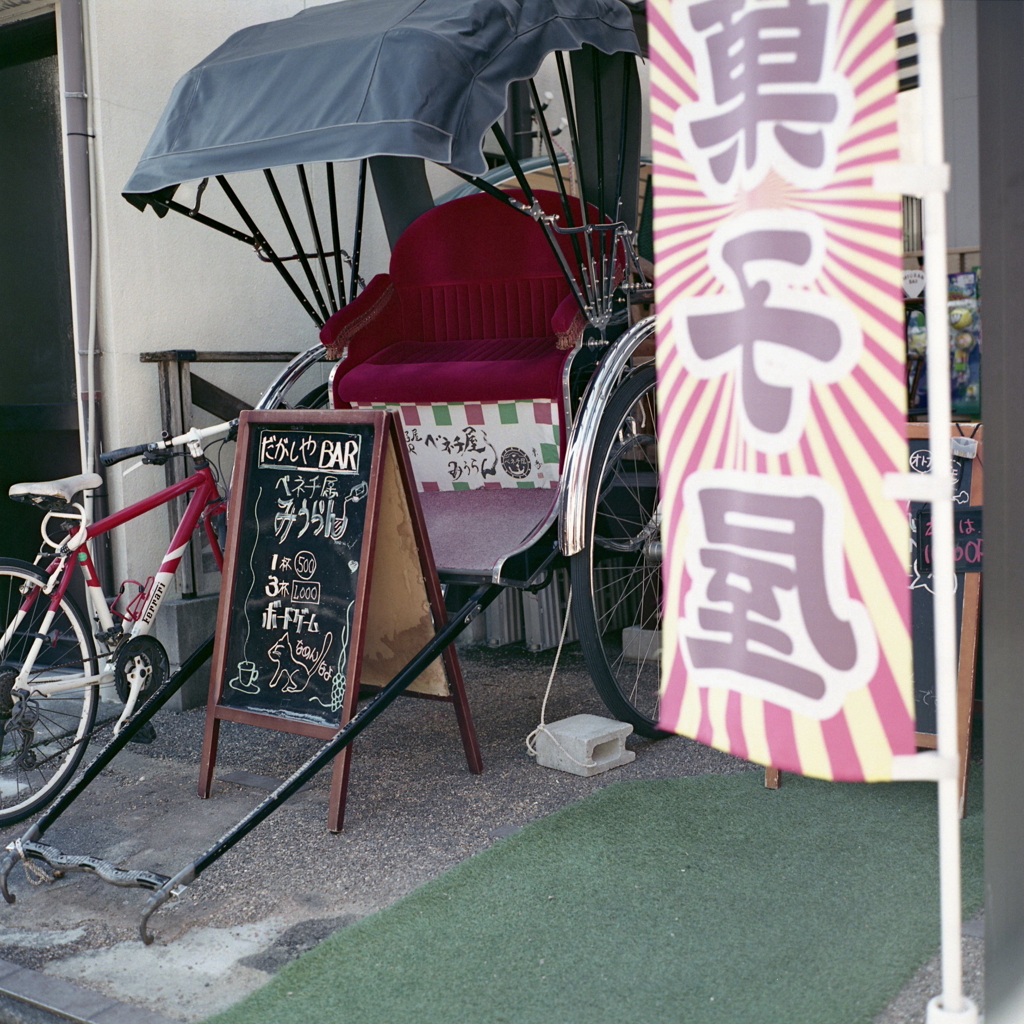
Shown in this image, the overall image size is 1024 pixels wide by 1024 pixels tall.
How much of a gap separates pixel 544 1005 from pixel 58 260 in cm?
429

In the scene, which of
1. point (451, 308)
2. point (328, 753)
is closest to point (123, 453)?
point (451, 308)

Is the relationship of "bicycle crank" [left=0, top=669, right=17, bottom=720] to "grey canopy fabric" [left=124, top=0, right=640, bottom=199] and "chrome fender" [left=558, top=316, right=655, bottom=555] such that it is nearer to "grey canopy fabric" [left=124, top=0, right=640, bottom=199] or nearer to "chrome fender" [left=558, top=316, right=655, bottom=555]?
"grey canopy fabric" [left=124, top=0, right=640, bottom=199]

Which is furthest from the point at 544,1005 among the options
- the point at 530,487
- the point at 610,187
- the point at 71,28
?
the point at 71,28

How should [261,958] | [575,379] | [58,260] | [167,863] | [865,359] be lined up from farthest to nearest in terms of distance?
[58,260]
[575,379]
[167,863]
[261,958]
[865,359]

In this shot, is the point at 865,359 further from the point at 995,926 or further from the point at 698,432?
the point at 995,926

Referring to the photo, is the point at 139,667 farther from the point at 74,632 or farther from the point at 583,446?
the point at 583,446

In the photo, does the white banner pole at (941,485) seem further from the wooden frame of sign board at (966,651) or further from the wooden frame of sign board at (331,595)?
the wooden frame of sign board at (331,595)

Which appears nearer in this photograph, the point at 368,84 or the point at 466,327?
the point at 368,84

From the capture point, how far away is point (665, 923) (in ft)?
9.09

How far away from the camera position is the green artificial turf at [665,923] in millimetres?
2443

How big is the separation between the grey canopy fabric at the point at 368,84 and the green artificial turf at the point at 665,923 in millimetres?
2055

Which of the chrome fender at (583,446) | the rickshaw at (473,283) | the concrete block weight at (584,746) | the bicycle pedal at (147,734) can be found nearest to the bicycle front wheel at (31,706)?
the bicycle pedal at (147,734)

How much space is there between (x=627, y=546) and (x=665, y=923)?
1706 mm

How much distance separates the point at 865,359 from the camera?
5.72ft
